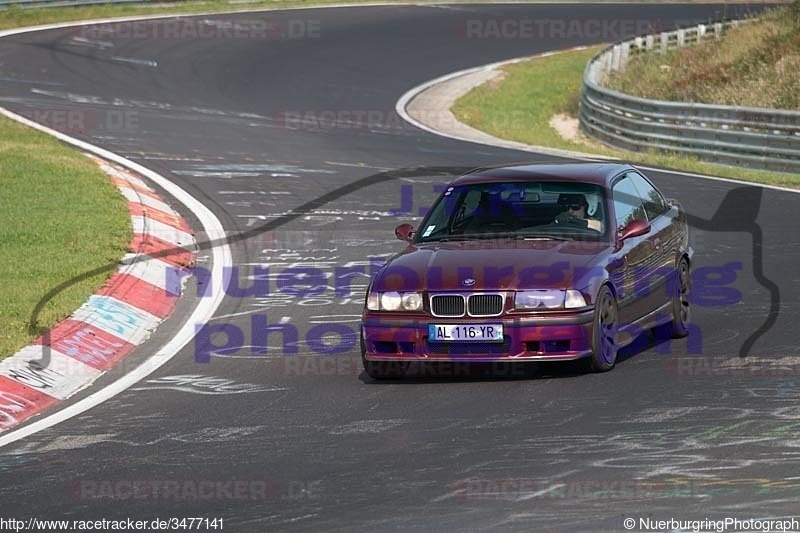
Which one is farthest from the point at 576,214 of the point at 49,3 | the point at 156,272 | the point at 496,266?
the point at 49,3

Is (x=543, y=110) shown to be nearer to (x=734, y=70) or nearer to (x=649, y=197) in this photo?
(x=734, y=70)

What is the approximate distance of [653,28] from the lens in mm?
47781

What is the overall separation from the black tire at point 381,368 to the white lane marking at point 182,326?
1767 millimetres

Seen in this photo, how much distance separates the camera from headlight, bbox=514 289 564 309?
963cm

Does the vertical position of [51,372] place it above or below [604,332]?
below

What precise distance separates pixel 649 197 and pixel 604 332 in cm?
231

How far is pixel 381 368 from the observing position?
1002cm

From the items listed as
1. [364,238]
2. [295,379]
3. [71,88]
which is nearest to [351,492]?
[295,379]

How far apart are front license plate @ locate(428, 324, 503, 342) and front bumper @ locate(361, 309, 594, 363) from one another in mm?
27

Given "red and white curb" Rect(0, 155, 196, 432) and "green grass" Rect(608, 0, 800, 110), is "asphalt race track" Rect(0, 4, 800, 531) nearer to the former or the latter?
"red and white curb" Rect(0, 155, 196, 432)

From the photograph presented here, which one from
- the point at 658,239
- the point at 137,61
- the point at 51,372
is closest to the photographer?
the point at 51,372

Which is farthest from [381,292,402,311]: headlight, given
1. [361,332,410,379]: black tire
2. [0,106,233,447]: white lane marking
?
[0,106,233,447]: white lane marking

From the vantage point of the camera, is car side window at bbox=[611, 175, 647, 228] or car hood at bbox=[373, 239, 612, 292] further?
car side window at bbox=[611, 175, 647, 228]

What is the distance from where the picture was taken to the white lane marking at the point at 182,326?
933cm
